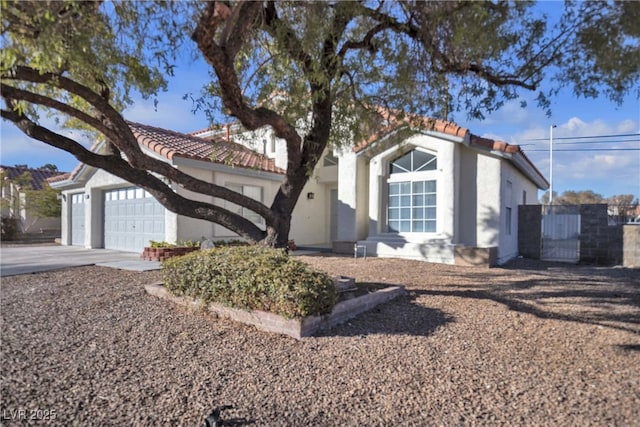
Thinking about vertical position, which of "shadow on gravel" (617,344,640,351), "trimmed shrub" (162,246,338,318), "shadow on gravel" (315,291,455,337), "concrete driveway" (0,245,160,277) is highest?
"trimmed shrub" (162,246,338,318)

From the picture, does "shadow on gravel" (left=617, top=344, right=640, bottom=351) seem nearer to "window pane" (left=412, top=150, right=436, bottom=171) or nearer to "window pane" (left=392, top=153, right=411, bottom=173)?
"window pane" (left=412, top=150, right=436, bottom=171)

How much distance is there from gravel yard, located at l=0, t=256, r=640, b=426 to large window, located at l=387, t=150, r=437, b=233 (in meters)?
6.28

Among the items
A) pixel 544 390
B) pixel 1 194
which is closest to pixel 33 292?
pixel 544 390

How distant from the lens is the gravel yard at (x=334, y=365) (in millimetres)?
3145

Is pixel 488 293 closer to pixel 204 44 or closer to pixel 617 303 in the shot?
pixel 617 303

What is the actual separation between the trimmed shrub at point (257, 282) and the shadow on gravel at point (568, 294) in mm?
3191

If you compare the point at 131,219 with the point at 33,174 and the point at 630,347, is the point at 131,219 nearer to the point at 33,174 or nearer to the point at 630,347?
the point at 630,347

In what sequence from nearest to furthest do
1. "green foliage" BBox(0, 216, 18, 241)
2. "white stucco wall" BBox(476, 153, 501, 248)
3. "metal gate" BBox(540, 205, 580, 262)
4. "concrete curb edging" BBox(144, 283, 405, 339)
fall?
"concrete curb edging" BBox(144, 283, 405, 339) → "white stucco wall" BBox(476, 153, 501, 248) → "metal gate" BBox(540, 205, 580, 262) → "green foliage" BBox(0, 216, 18, 241)

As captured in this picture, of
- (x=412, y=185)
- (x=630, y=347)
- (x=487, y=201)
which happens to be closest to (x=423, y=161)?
(x=412, y=185)

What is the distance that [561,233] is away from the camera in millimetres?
13875

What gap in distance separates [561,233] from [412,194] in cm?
581

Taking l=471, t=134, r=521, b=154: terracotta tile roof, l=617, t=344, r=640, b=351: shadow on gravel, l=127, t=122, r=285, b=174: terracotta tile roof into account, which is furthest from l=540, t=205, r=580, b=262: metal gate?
l=127, t=122, r=285, b=174: terracotta tile roof

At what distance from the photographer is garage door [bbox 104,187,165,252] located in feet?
44.0

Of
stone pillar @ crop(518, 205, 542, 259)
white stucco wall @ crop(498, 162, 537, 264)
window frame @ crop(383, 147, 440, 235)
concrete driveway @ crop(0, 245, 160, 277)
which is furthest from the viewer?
stone pillar @ crop(518, 205, 542, 259)
